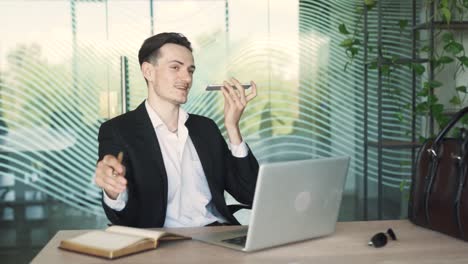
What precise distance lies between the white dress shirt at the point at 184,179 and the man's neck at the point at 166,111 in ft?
0.08

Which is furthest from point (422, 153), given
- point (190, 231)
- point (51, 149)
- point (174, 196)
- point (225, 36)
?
point (51, 149)

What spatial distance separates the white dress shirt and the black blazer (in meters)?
0.04

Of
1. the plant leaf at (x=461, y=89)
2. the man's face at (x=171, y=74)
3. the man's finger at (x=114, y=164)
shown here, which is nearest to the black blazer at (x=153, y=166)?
the man's face at (x=171, y=74)

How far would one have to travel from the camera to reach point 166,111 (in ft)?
8.43

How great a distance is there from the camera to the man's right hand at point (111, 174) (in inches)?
71.2

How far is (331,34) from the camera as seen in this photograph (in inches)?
172

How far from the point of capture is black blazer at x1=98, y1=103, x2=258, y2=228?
7.62ft

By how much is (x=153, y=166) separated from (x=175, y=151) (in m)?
0.18

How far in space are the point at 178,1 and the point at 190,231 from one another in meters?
2.55

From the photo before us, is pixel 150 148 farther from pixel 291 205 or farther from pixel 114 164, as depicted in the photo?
pixel 291 205

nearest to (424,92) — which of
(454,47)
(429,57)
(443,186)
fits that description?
(429,57)

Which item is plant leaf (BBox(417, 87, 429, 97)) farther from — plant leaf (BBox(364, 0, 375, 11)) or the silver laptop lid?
the silver laptop lid

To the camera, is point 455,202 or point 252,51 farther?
point 252,51

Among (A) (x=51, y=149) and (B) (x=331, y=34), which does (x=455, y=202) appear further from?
(A) (x=51, y=149)
